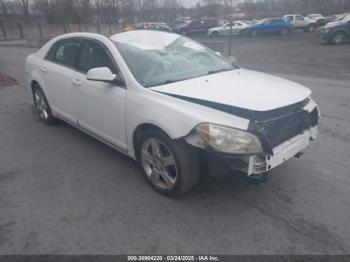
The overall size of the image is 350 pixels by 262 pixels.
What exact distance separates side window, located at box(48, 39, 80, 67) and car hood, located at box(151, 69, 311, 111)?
1.75m

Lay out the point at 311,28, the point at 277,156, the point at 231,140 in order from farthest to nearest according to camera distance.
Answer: the point at 311,28 < the point at 277,156 < the point at 231,140

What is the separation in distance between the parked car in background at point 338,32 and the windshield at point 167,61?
60.2 ft

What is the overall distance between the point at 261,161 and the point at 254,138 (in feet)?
0.76

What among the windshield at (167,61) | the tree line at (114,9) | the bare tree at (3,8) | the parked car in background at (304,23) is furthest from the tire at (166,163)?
the bare tree at (3,8)

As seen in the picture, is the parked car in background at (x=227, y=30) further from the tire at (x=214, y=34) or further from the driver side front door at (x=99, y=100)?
the driver side front door at (x=99, y=100)

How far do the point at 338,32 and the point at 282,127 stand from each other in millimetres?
19616

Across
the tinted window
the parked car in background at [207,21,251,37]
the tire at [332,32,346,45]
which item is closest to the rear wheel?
the tinted window

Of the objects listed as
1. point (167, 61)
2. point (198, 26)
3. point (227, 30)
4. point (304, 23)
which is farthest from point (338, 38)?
point (167, 61)

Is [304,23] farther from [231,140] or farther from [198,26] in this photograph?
[231,140]

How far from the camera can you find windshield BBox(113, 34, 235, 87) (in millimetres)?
3305

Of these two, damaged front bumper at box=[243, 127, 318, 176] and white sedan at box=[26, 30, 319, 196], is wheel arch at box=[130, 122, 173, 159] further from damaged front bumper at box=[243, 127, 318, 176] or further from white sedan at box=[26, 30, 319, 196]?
damaged front bumper at box=[243, 127, 318, 176]

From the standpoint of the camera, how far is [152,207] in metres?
2.99

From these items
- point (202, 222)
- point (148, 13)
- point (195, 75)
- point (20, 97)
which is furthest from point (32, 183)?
point (148, 13)

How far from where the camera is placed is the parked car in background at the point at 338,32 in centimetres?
1866
